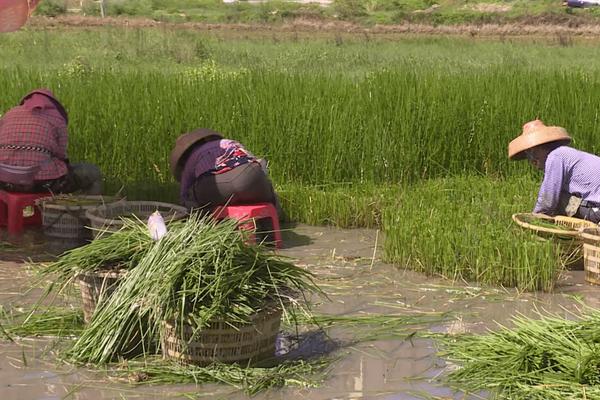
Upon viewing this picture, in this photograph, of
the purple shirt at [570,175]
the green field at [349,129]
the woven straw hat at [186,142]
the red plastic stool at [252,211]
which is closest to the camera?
the purple shirt at [570,175]

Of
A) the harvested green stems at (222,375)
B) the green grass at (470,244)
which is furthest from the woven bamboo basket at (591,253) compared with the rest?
the harvested green stems at (222,375)

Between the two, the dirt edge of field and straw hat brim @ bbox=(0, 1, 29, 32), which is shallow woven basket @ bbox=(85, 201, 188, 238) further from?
the dirt edge of field

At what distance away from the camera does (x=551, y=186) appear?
23.0 feet

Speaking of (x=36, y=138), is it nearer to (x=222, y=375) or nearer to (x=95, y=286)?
(x=95, y=286)

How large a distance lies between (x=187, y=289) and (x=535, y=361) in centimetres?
154

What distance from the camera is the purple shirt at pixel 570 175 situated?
696 centimetres

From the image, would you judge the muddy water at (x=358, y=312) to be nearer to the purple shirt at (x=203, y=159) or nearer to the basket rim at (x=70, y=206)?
the basket rim at (x=70, y=206)

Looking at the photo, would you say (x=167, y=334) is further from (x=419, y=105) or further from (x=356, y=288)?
(x=419, y=105)

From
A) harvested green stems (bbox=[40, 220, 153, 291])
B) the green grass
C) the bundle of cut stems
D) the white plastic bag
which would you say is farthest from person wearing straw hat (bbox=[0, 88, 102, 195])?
the bundle of cut stems

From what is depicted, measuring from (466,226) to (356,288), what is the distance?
0.87 metres

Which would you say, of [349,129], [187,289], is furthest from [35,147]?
[187,289]

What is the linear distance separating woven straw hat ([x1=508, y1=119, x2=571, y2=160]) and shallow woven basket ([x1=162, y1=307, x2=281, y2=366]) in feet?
9.71

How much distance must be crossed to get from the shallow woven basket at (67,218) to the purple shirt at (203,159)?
0.54m

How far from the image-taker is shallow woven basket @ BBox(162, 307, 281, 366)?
4648 millimetres
